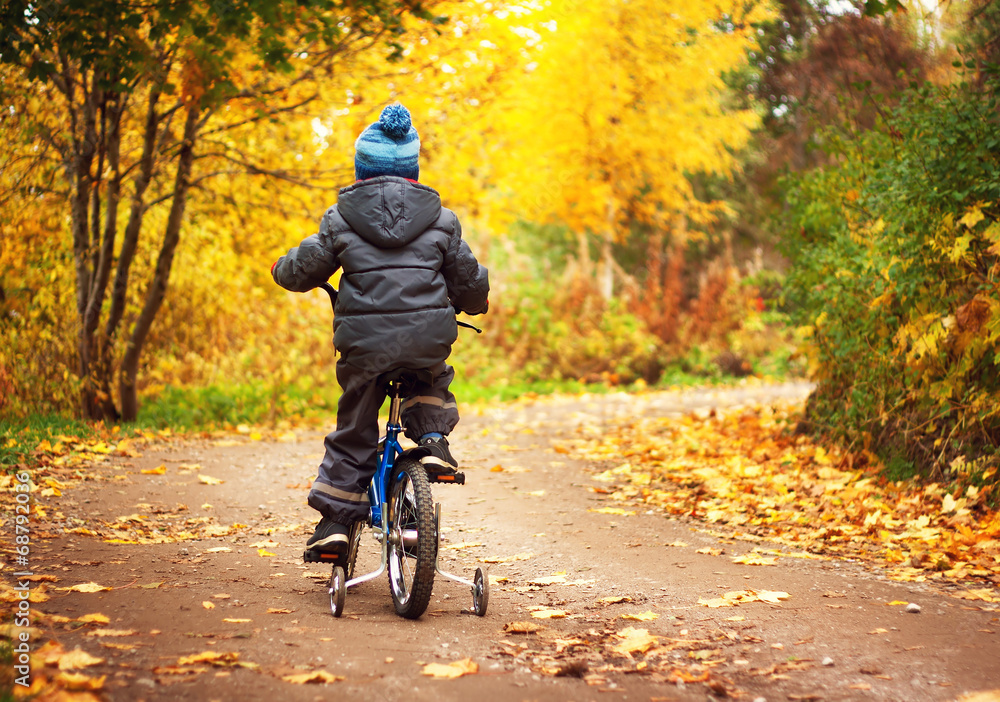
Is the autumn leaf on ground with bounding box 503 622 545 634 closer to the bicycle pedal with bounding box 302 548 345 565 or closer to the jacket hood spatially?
the bicycle pedal with bounding box 302 548 345 565

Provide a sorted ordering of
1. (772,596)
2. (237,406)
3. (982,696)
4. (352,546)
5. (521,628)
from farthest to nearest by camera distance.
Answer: (237,406) < (772,596) < (352,546) < (521,628) < (982,696)

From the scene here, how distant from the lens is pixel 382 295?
4062 millimetres

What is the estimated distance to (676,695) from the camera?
3.24m

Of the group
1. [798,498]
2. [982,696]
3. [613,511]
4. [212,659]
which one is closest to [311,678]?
[212,659]

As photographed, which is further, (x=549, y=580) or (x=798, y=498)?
(x=798, y=498)

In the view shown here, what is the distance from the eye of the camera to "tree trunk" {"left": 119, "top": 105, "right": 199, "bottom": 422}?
9.75m

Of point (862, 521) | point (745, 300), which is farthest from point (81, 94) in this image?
point (745, 300)

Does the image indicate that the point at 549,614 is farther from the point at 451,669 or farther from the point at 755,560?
the point at 755,560

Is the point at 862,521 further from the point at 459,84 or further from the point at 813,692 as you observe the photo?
the point at 459,84

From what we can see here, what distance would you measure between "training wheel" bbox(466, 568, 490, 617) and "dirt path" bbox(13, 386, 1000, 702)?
0.06 m

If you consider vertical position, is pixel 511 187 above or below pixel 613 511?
above

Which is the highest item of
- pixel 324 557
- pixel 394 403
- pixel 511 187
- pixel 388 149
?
Result: pixel 511 187

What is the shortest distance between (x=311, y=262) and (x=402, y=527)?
127cm

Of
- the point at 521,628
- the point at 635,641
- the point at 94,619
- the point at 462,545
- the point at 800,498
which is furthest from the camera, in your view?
the point at 800,498
